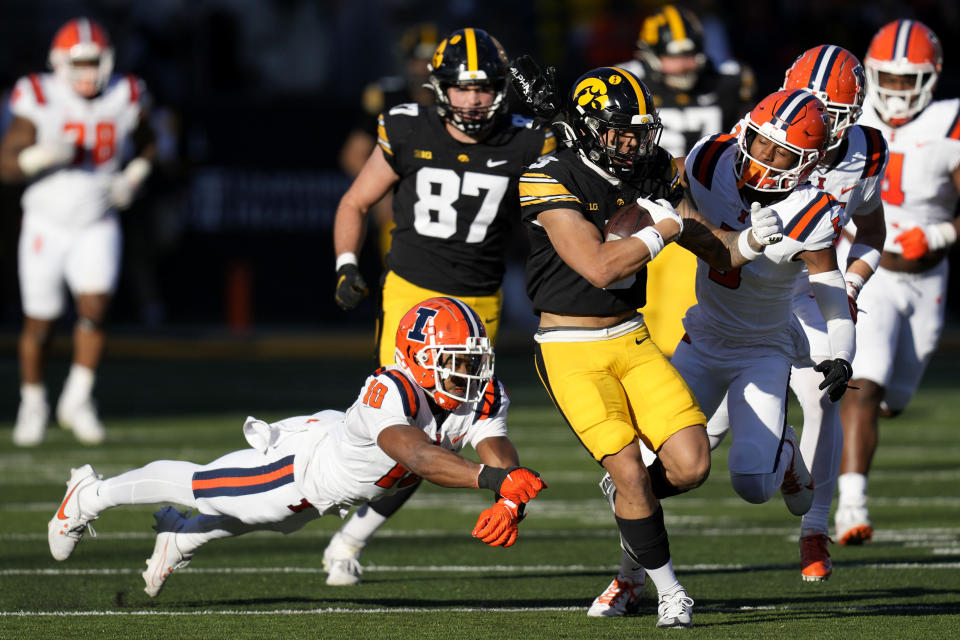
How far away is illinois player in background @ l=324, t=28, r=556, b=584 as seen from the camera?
6.33 metres

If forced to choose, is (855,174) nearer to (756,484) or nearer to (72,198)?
(756,484)

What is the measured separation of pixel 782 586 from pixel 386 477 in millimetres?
1647

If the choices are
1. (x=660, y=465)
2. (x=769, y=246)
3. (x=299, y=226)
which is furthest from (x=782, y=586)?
(x=299, y=226)

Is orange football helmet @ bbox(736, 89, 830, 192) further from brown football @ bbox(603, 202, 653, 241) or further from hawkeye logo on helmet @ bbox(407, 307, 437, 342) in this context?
hawkeye logo on helmet @ bbox(407, 307, 437, 342)

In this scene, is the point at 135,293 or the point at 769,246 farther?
the point at 135,293

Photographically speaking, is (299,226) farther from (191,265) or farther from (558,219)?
(558,219)

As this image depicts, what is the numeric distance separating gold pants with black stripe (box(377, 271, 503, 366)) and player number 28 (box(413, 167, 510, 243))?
220 mm

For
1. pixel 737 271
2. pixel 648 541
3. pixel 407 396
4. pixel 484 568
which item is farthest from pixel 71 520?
pixel 737 271

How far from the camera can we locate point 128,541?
725 cm

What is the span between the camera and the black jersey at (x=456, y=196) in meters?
6.42

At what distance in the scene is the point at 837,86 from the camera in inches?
236

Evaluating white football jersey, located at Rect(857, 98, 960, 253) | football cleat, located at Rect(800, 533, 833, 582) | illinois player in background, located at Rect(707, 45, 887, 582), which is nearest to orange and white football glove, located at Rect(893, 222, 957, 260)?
white football jersey, located at Rect(857, 98, 960, 253)

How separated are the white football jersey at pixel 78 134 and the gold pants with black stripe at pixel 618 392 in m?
5.55

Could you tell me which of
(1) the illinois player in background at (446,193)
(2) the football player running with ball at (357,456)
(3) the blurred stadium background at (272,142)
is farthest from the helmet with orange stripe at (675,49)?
(3) the blurred stadium background at (272,142)
